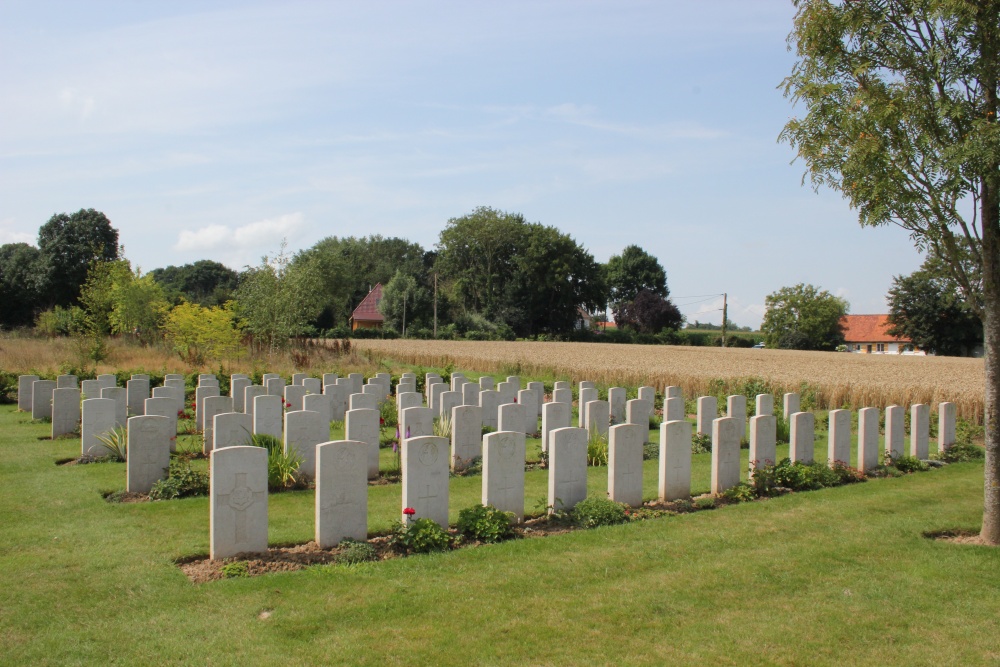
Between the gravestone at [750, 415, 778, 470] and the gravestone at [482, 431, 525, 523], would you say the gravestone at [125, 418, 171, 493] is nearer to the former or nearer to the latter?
the gravestone at [482, 431, 525, 523]

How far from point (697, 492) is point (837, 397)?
11.5 m

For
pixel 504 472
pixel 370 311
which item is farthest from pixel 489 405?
pixel 370 311

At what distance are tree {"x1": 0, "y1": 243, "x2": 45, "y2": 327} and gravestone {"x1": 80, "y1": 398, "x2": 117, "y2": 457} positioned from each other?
4228cm

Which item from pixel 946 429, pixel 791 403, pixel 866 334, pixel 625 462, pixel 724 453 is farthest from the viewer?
pixel 866 334

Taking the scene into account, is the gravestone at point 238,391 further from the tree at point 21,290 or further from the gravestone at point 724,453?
the tree at point 21,290

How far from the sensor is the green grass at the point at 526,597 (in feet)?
16.6

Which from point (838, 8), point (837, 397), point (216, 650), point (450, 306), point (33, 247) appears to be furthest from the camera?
point (450, 306)

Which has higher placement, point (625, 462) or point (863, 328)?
point (863, 328)

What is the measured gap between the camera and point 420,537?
7273 mm

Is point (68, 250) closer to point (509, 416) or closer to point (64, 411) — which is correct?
point (64, 411)

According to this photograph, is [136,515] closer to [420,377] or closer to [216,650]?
[216,650]

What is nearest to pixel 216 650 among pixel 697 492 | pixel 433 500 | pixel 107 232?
pixel 433 500

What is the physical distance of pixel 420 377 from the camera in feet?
74.9

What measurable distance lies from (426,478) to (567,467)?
2013 mm
